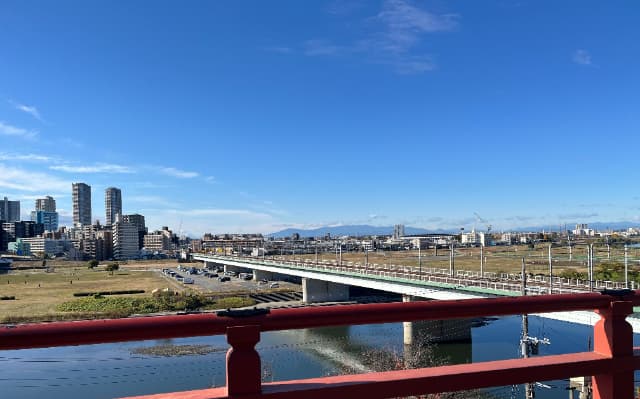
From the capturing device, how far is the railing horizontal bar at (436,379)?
7.60 feet

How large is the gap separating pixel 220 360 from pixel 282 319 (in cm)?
2756

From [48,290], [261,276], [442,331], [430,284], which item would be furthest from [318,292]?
[48,290]

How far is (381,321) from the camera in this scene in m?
2.55

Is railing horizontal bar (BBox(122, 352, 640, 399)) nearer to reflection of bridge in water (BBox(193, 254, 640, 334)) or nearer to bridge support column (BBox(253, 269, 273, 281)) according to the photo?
reflection of bridge in water (BBox(193, 254, 640, 334))

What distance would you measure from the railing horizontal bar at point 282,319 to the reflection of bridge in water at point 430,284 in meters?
13.6

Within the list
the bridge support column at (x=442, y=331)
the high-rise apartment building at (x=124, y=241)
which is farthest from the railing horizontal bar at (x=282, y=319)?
the high-rise apartment building at (x=124, y=241)

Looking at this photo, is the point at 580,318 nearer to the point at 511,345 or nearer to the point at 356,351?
the point at 511,345

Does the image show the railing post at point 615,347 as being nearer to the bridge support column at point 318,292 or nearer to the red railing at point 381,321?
the red railing at point 381,321

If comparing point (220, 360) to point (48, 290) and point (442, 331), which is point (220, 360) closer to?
point (442, 331)

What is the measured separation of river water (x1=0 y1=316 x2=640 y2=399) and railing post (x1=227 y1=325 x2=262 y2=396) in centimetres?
1397

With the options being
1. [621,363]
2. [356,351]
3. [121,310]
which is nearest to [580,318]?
[356,351]

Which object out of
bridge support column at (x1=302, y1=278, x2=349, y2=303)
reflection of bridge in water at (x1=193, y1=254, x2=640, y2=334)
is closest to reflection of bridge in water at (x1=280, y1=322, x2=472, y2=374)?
reflection of bridge in water at (x1=193, y1=254, x2=640, y2=334)

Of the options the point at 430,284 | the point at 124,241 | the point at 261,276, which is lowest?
the point at 261,276

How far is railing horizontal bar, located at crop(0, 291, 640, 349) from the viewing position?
2.08 m
